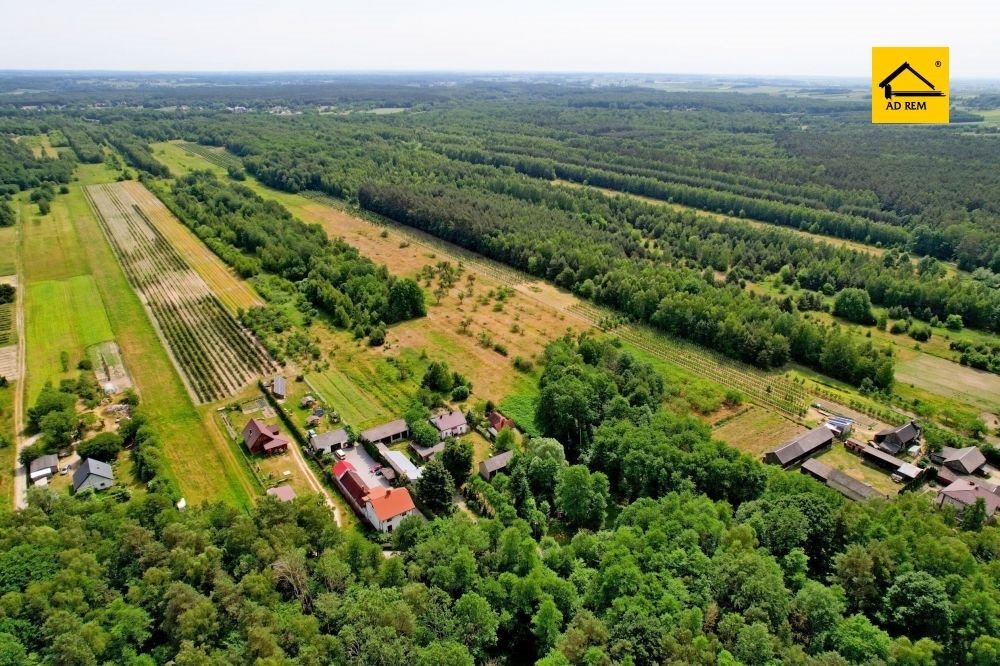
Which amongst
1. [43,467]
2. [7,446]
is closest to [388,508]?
[43,467]

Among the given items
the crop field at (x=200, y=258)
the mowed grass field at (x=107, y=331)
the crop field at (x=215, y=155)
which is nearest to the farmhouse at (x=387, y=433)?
the mowed grass field at (x=107, y=331)

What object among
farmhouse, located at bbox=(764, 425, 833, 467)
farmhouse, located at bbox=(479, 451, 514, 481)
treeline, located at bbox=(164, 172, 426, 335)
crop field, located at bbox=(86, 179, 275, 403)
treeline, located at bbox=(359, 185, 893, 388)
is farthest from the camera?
treeline, located at bbox=(164, 172, 426, 335)

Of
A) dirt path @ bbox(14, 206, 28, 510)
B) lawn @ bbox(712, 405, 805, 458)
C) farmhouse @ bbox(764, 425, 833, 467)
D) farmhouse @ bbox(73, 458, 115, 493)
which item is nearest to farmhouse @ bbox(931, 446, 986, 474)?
farmhouse @ bbox(764, 425, 833, 467)

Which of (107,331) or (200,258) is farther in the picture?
(200,258)

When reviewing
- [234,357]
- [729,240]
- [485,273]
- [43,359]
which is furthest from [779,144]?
[43,359]

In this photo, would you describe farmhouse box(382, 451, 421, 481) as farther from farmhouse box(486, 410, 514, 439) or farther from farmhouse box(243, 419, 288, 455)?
farmhouse box(243, 419, 288, 455)

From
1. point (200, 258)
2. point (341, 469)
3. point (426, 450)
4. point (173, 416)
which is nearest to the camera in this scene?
point (341, 469)

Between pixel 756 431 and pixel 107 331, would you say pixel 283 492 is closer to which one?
pixel 756 431
